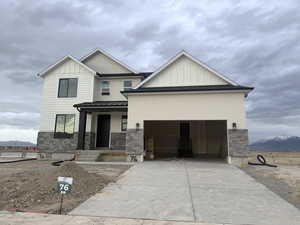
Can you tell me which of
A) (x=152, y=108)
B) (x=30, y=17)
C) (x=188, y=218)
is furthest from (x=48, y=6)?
(x=188, y=218)

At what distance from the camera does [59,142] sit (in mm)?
17312

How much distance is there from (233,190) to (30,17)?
576 inches

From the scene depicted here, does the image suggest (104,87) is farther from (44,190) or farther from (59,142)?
(44,190)

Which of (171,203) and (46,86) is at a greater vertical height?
(46,86)

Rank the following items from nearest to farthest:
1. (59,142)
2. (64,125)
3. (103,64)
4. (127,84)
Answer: (59,142) < (64,125) < (127,84) < (103,64)

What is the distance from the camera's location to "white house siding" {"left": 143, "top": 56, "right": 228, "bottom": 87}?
14.4 meters

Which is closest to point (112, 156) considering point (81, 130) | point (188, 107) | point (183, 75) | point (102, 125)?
point (81, 130)

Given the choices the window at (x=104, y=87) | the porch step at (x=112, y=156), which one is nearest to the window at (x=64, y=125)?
the window at (x=104, y=87)

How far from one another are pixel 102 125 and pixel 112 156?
336 centimetres

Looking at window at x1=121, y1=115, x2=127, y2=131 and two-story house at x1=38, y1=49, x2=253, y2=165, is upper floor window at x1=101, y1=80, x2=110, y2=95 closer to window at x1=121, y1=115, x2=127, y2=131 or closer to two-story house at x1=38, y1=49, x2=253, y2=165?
two-story house at x1=38, y1=49, x2=253, y2=165

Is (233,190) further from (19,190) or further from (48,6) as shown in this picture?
(48,6)

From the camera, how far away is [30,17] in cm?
1322

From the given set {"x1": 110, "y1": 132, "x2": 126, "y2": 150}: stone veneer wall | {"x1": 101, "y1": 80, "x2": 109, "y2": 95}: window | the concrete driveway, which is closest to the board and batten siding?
{"x1": 101, "y1": 80, "x2": 109, "y2": 95}: window

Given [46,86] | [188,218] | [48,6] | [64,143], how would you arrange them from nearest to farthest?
[188,218]
[48,6]
[64,143]
[46,86]
